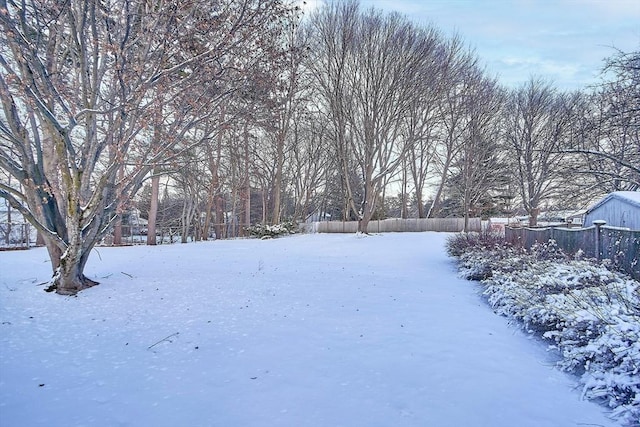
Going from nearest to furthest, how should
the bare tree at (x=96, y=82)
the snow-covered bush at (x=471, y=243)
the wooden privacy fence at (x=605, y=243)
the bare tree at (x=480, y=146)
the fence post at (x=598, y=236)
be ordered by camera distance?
the wooden privacy fence at (x=605, y=243) < the bare tree at (x=96, y=82) < the fence post at (x=598, y=236) < the snow-covered bush at (x=471, y=243) < the bare tree at (x=480, y=146)

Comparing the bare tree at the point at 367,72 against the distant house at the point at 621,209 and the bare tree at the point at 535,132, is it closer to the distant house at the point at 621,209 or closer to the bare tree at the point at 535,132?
the bare tree at the point at 535,132

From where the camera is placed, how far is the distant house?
972 cm

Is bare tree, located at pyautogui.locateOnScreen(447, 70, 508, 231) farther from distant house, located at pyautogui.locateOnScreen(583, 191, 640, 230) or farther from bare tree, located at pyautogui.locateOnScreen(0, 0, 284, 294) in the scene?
bare tree, located at pyautogui.locateOnScreen(0, 0, 284, 294)

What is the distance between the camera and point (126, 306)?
575 cm

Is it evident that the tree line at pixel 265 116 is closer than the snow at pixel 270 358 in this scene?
No

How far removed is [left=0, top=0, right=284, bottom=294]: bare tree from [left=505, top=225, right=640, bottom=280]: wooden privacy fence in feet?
22.2

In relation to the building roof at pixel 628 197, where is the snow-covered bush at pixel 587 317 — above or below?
below

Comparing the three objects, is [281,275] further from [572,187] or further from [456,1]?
[572,187]

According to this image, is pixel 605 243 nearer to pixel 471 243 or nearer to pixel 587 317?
pixel 587 317

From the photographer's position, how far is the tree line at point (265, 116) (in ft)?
20.3

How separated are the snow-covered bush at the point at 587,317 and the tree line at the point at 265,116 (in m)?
5.04

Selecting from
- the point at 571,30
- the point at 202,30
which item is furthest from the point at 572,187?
the point at 202,30

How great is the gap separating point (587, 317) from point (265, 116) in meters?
7.08

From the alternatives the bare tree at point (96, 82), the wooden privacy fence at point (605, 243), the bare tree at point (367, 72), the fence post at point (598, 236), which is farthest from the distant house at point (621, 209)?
the bare tree at point (96, 82)
